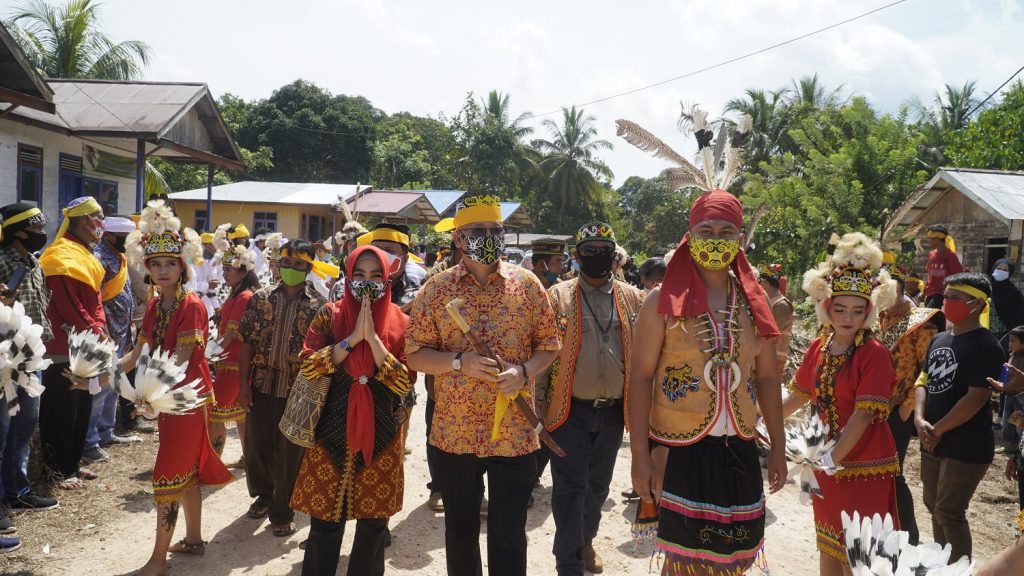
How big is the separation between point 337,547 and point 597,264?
7.89 feet

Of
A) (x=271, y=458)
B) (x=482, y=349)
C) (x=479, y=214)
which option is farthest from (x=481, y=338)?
(x=271, y=458)

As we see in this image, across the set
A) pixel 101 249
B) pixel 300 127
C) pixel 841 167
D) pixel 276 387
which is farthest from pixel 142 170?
pixel 300 127

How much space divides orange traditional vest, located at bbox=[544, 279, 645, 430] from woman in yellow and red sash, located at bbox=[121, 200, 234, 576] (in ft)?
7.29

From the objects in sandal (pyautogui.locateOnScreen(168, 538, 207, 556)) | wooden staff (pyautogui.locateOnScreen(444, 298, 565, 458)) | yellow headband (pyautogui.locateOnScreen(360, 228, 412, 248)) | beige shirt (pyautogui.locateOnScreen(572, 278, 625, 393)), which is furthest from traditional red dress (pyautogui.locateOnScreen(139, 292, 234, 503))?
beige shirt (pyautogui.locateOnScreen(572, 278, 625, 393))

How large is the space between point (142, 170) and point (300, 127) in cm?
3130

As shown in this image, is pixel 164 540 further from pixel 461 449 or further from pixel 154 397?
pixel 461 449

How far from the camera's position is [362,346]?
383cm

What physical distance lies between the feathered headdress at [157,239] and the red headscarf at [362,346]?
1393 millimetres

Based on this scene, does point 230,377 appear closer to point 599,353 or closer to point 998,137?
point 599,353

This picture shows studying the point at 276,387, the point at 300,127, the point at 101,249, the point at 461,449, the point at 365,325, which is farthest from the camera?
the point at 300,127

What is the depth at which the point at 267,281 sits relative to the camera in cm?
1039

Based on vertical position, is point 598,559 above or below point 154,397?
below

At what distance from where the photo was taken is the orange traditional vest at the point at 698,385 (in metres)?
3.12

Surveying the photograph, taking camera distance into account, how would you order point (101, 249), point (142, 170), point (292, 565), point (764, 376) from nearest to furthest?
point (764, 376)
point (292, 565)
point (101, 249)
point (142, 170)
